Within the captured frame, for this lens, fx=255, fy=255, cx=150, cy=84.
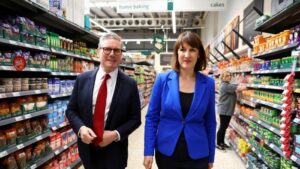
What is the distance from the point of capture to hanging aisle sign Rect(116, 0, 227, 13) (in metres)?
7.19

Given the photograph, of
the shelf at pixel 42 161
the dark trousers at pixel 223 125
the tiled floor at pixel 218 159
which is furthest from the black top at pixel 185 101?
the dark trousers at pixel 223 125

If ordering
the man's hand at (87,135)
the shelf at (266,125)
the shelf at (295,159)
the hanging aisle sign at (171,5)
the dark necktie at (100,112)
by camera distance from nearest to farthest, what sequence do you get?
the man's hand at (87,135) → the dark necktie at (100,112) → the shelf at (295,159) → the shelf at (266,125) → the hanging aisle sign at (171,5)

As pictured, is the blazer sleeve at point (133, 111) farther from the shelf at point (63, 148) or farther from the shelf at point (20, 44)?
the shelf at point (63, 148)

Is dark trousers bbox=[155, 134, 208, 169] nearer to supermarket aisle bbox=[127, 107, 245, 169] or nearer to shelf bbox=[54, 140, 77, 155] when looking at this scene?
shelf bbox=[54, 140, 77, 155]

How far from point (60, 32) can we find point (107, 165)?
10.5 feet

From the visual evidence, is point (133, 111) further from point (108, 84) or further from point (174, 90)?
point (174, 90)

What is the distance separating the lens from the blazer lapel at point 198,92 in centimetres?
174

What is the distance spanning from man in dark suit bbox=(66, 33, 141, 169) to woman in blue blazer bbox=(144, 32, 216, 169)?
202 millimetres

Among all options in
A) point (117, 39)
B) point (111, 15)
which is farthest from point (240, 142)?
point (111, 15)

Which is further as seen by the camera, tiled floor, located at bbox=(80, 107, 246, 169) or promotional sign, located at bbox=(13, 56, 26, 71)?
tiled floor, located at bbox=(80, 107, 246, 169)

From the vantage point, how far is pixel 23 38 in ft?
9.18

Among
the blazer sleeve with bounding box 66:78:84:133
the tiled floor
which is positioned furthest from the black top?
the tiled floor

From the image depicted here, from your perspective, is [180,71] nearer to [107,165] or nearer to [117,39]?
[117,39]

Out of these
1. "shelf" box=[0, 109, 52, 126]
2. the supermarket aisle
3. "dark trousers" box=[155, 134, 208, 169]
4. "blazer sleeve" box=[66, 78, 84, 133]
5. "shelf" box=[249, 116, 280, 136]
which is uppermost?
"blazer sleeve" box=[66, 78, 84, 133]
